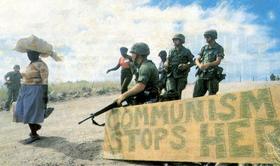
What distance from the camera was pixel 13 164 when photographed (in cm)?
845

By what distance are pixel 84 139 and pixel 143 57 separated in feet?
8.03

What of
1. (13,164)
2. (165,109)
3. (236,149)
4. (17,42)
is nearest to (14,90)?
(17,42)

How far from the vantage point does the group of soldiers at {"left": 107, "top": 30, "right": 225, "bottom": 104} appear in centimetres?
803

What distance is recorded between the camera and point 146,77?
787 centimetres

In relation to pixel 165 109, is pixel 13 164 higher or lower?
lower

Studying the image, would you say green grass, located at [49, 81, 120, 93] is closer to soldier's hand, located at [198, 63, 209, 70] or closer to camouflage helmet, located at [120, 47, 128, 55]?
camouflage helmet, located at [120, 47, 128, 55]

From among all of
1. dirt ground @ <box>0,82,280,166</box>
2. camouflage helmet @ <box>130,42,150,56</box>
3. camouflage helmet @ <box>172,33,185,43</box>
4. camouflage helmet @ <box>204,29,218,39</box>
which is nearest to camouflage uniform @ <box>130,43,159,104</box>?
camouflage helmet @ <box>130,42,150,56</box>

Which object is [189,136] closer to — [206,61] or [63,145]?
[206,61]

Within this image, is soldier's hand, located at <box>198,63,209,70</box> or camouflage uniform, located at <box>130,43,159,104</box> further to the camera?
soldier's hand, located at <box>198,63,209,70</box>

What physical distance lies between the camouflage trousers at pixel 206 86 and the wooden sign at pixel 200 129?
1.56m

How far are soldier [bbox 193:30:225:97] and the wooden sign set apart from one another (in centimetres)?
157

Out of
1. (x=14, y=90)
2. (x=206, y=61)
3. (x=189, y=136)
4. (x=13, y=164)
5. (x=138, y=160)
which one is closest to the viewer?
(x=189, y=136)

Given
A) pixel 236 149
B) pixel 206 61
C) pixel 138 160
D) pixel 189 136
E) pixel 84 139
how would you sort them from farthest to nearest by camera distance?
pixel 84 139 → pixel 206 61 → pixel 138 160 → pixel 189 136 → pixel 236 149

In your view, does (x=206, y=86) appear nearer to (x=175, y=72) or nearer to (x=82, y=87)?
(x=175, y=72)
